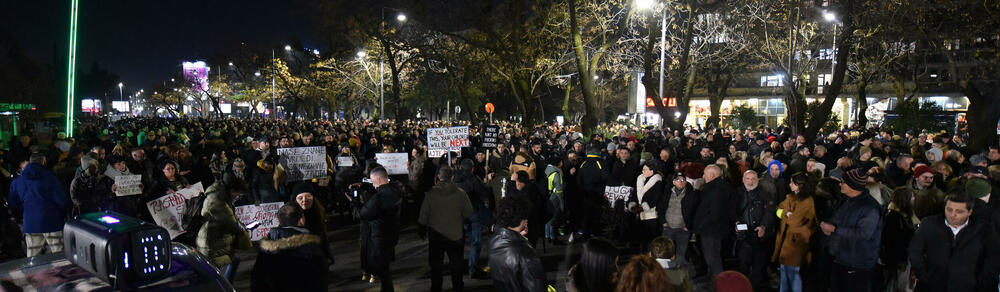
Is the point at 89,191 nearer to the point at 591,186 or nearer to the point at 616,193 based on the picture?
the point at 591,186

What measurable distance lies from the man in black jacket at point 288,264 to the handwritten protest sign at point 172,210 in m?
2.92

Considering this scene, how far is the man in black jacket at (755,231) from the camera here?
710cm

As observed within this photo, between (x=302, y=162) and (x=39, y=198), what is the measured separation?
412cm

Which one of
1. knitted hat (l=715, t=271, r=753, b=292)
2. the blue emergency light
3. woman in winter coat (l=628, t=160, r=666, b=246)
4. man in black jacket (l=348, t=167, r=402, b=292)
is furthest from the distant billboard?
knitted hat (l=715, t=271, r=753, b=292)

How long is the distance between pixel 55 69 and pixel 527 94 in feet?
177

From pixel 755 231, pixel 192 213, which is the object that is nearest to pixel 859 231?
pixel 755 231

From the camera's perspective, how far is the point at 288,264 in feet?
15.0

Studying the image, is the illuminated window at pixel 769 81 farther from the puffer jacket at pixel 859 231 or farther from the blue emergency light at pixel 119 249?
the blue emergency light at pixel 119 249

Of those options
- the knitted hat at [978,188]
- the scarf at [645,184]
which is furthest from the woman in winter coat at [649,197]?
the knitted hat at [978,188]

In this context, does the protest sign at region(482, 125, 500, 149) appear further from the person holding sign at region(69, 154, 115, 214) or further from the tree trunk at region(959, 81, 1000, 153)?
the tree trunk at region(959, 81, 1000, 153)

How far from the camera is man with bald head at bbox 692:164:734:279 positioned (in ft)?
23.0

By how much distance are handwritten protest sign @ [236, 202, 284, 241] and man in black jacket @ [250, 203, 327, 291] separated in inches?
113

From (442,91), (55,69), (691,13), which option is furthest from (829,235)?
(55,69)

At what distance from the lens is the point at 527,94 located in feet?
90.5
